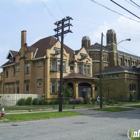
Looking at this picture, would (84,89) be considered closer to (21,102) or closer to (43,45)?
(43,45)

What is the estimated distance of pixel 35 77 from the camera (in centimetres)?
4081

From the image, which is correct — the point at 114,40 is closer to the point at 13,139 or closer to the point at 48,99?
the point at 48,99

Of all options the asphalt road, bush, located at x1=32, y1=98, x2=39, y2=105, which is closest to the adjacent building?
bush, located at x1=32, y1=98, x2=39, y2=105

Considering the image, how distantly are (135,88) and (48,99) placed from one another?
2689 cm

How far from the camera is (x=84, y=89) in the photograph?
137 ft

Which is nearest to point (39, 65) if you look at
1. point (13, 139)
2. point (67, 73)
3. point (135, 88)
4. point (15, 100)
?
point (67, 73)

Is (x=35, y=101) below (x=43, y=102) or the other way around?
the other way around

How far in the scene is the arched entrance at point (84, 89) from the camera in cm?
4116

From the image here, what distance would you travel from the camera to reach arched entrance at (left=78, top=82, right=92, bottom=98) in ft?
135

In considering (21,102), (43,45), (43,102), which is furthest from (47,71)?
(21,102)

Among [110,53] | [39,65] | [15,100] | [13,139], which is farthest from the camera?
[110,53]

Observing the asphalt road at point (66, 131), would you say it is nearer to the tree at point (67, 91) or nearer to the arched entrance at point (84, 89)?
the tree at point (67, 91)

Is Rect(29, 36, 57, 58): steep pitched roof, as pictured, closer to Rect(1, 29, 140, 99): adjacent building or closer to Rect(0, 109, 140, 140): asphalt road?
Rect(1, 29, 140, 99): adjacent building

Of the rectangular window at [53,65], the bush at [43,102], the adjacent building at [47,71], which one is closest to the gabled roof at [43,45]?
the adjacent building at [47,71]
